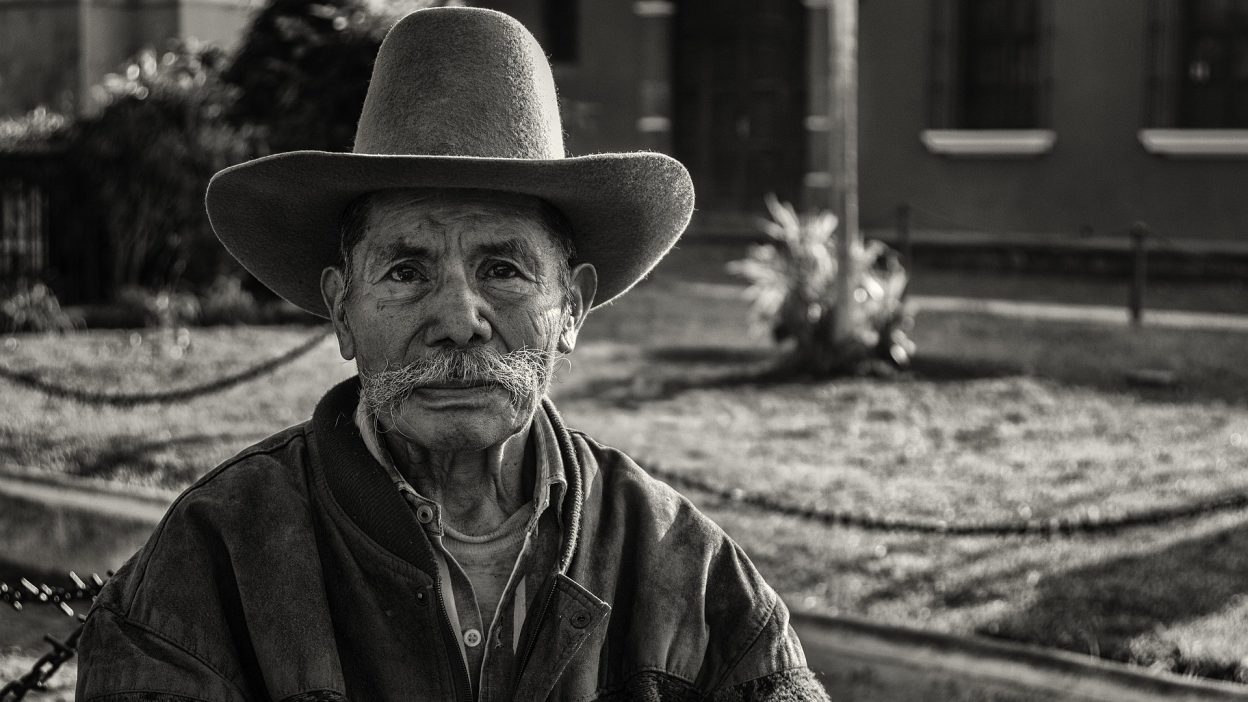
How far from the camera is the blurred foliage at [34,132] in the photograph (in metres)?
13.0

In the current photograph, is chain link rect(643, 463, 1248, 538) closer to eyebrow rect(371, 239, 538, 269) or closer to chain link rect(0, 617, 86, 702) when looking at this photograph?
chain link rect(0, 617, 86, 702)

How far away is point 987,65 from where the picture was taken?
1662 centimetres

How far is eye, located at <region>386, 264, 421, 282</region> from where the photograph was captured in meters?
2.26

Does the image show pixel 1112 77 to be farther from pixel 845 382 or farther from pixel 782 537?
pixel 782 537

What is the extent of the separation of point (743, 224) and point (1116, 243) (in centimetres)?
422

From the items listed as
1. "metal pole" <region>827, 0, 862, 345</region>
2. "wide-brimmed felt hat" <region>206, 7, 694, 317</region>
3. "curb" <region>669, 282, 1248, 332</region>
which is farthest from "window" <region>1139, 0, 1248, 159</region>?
"wide-brimmed felt hat" <region>206, 7, 694, 317</region>

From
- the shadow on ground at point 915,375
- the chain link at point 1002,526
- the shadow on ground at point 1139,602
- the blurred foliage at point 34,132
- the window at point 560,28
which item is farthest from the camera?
the window at point 560,28

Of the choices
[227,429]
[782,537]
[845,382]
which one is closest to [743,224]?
[845,382]

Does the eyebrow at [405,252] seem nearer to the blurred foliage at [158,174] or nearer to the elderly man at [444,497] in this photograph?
the elderly man at [444,497]

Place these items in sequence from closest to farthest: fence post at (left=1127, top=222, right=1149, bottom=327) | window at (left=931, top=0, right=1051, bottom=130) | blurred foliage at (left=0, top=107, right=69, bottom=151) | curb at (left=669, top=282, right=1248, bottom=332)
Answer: fence post at (left=1127, top=222, right=1149, bottom=327) → curb at (left=669, top=282, right=1248, bottom=332) → blurred foliage at (left=0, top=107, right=69, bottom=151) → window at (left=931, top=0, right=1051, bottom=130)

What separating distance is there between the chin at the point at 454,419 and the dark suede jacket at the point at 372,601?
0.09 metres

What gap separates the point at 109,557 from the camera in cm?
605

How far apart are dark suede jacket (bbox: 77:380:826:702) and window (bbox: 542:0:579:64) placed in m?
17.2

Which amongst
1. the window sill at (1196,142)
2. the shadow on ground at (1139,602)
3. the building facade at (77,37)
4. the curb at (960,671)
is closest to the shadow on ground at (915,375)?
the shadow on ground at (1139,602)
